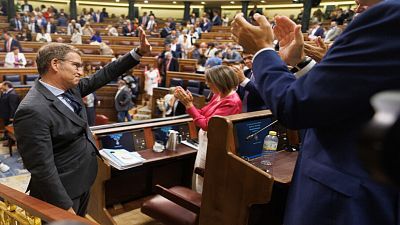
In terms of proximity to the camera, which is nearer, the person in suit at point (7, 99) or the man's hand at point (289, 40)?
the man's hand at point (289, 40)

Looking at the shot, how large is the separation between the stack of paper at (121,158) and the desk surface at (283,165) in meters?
1.09

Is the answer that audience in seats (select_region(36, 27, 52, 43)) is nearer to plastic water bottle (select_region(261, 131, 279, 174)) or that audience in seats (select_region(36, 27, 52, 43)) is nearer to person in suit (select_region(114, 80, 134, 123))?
person in suit (select_region(114, 80, 134, 123))

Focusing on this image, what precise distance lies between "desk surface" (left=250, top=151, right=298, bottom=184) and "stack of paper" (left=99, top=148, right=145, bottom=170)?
109 centimetres

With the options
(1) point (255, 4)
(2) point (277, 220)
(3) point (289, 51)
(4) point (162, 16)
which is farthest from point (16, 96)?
(4) point (162, 16)

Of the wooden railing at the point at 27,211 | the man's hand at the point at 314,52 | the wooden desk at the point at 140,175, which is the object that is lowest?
the wooden desk at the point at 140,175

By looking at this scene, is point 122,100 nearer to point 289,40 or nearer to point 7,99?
point 7,99

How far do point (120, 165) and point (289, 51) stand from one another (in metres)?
1.77

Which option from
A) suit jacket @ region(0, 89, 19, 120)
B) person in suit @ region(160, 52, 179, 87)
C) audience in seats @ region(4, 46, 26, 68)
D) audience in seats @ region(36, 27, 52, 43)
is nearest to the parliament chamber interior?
suit jacket @ region(0, 89, 19, 120)

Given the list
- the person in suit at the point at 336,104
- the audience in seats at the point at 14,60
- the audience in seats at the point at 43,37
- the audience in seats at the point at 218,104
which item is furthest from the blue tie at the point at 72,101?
the audience in seats at the point at 43,37

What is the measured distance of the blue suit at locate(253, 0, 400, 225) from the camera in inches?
28.3

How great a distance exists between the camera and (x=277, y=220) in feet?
7.70

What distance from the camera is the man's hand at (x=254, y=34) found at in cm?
98

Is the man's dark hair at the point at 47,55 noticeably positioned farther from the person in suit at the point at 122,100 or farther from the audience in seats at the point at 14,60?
the audience in seats at the point at 14,60

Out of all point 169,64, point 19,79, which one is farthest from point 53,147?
point 169,64
